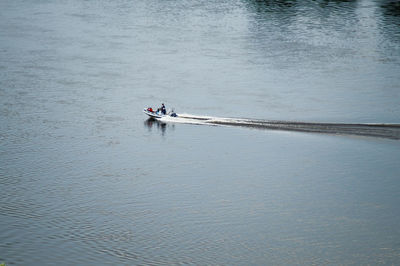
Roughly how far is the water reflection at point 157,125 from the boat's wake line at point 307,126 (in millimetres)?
593

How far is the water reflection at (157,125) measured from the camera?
48.7 meters

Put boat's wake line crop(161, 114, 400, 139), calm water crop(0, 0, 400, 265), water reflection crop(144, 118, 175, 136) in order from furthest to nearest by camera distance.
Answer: water reflection crop(144, 118, 175, 136) → boat's wake line crop(161, 114, 400, 139) → calm water crop(0, 0, 400, 265)

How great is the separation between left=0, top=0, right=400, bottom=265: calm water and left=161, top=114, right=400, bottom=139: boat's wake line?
959 mm

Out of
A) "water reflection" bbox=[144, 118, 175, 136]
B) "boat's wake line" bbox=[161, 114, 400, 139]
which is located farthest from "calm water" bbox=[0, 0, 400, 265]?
"boat's wake line" bbox=[161, 114, 400, 139]

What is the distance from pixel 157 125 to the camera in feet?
163

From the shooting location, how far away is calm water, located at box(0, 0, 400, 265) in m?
30.4

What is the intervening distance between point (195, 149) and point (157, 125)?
297 inches

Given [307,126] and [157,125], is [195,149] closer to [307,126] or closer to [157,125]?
[157,125]

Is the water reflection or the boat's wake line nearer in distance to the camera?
the boat's wake line

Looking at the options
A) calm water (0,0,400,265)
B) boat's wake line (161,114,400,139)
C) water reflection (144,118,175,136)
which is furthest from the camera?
Answer: water reflection (144,118,175,136)

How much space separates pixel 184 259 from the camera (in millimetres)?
28500

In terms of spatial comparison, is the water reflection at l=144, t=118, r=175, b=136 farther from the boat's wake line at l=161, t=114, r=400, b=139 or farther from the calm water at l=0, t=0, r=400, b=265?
the boat's wake line at l=161, t=114, r=400, b=139

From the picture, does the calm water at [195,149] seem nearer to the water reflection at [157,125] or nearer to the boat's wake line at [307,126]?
the water reflection at [157,125]

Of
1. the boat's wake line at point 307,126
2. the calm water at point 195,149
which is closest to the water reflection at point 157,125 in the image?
the calm water at point 195,149
